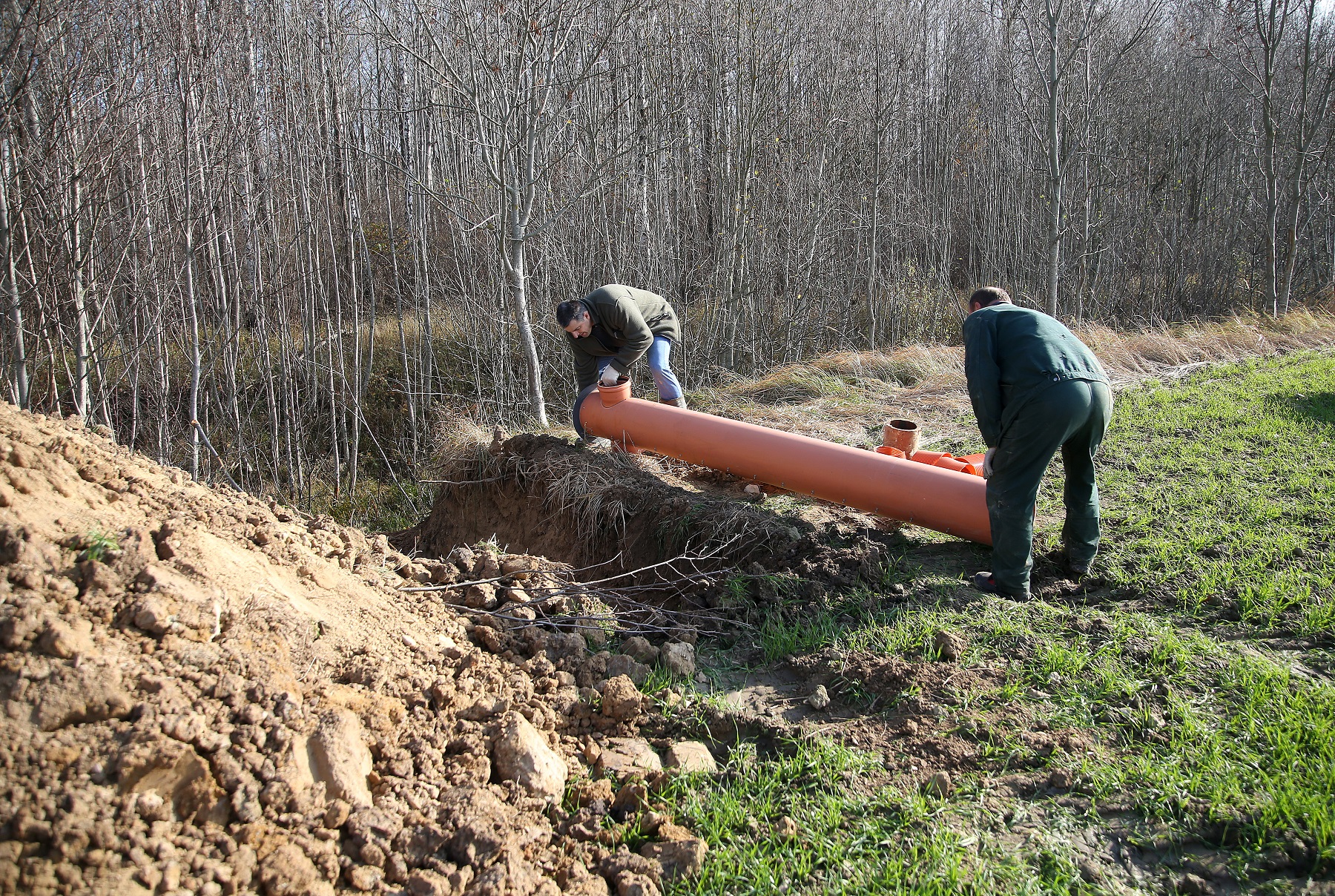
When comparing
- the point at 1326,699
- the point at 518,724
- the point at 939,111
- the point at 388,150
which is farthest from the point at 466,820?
the point at 939,111

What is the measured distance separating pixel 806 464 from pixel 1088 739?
7.11 feet

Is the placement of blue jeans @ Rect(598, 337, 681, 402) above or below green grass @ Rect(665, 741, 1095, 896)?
above

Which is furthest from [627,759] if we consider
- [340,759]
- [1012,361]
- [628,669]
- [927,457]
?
[927,457]

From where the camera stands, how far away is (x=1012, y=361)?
3545 millimetres

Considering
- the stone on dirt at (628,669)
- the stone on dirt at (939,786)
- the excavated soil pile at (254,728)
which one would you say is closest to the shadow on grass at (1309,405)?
the stone on dirt at (939,786)

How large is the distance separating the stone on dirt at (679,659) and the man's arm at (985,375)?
1666 millimetres

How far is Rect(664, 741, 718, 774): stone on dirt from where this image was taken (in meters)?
2.55

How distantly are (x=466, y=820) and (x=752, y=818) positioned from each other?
0.84 m

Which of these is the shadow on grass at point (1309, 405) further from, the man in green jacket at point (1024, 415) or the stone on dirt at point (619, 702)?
the stone on dirt at point (619, 702)

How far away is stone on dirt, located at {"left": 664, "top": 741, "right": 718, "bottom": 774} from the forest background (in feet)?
15.2

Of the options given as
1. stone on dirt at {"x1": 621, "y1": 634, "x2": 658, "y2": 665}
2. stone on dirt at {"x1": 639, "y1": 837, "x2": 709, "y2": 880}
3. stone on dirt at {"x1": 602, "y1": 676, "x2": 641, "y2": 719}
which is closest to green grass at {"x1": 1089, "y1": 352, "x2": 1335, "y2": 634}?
stone on dirt at {"x1": 621, "y1": 634, "x2": 658, "y2": 665}

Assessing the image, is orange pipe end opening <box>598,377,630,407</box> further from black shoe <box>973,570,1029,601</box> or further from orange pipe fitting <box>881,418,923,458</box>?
black shoe <box>973,570,1029,601</box>

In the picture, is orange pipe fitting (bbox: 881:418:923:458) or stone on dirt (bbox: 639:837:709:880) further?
orange pipe fitting (bbox: 881:418:923:458)

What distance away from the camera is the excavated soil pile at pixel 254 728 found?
1785 millimetres
